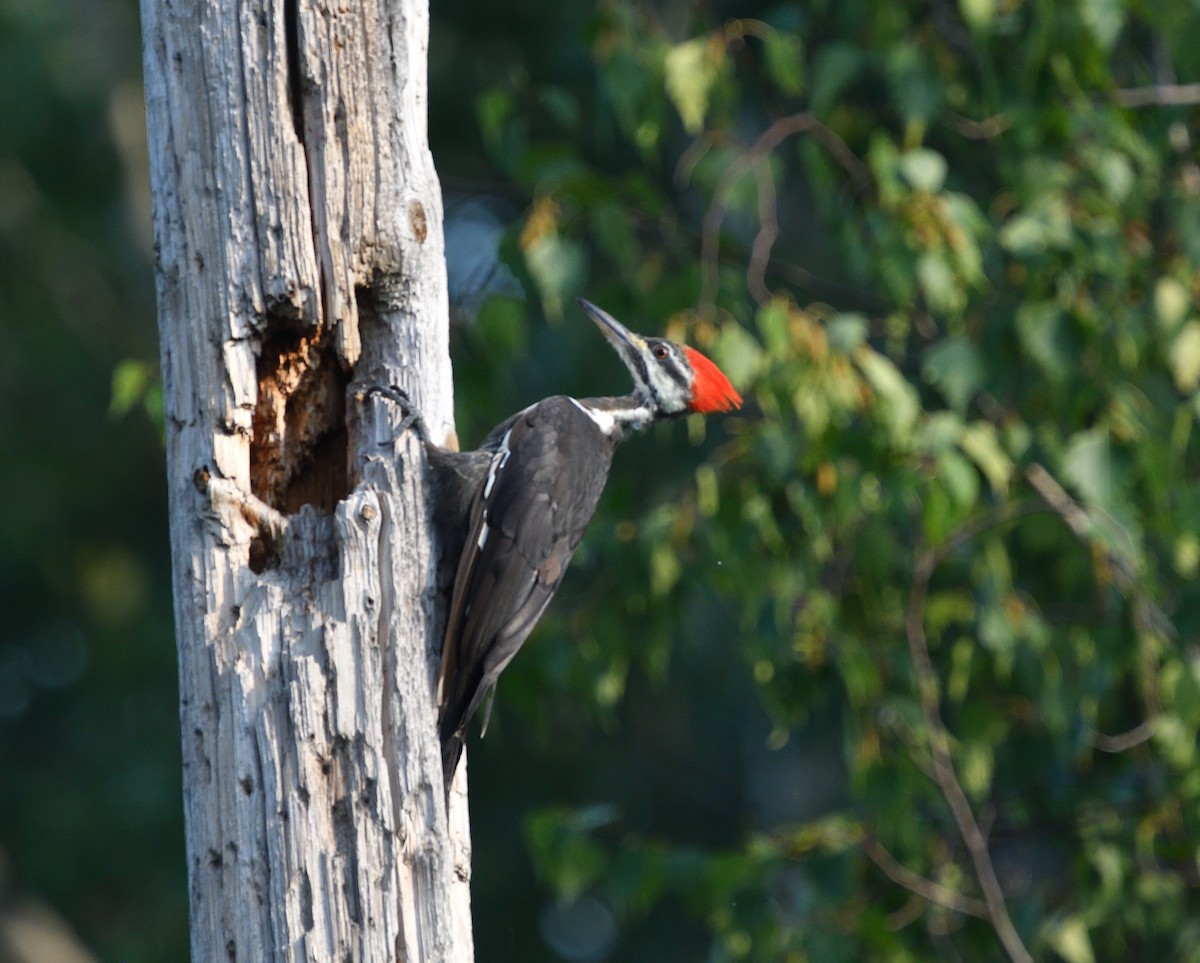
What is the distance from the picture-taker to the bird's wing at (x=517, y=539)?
354 centimetres

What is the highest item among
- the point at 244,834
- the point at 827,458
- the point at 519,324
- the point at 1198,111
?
the point at 1198,111

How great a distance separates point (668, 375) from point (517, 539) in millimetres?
1192

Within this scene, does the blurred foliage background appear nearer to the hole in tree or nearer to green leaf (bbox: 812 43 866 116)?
green leaf (bbox: 812 43 866 116)

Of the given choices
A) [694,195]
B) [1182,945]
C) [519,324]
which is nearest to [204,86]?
[519,324]

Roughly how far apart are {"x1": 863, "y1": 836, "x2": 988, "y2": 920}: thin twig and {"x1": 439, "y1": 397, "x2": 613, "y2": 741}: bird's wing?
162cm

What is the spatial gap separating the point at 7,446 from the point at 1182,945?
9.74 m

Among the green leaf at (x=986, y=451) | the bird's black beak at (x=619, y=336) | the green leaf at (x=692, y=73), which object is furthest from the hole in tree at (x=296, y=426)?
the green leaf at (x=986, y=451)

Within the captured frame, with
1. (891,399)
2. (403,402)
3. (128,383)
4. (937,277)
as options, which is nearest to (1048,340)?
(937,277)

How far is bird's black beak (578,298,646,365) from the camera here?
5139mm

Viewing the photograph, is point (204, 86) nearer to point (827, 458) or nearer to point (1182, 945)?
point (827, 458)

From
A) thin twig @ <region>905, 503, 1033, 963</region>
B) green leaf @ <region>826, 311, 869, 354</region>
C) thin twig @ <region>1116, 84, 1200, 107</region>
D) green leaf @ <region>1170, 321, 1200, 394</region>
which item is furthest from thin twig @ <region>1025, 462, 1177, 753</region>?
thin twig @ <region>1116, 84, 1200, 107</region>

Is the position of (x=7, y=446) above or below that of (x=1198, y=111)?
above

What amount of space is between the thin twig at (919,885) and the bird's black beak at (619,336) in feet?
5.67

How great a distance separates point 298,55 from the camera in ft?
11.1
